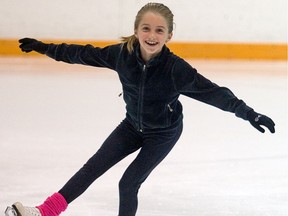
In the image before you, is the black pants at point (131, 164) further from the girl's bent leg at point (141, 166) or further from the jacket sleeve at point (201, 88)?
the jacket sleeve at point (201, 88)

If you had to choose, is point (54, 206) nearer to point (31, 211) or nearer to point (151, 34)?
point (31, 211)

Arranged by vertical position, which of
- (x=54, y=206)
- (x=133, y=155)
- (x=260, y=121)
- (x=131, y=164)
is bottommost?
(x=133, y=155)

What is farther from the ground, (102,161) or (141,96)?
(141,96)

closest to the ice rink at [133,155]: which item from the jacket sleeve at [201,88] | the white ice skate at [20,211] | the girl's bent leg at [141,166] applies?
the girl's bent leg at [141,166]

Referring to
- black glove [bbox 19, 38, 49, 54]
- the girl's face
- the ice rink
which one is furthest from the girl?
the ice rink

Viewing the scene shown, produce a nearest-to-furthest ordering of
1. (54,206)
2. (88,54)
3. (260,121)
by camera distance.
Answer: (260,121) → (54,206) → (88,54)

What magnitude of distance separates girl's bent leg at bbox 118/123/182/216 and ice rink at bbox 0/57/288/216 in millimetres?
286

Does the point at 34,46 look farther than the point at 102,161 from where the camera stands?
Yes

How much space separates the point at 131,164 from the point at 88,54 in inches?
15.0

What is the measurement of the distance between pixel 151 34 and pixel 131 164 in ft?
1.35

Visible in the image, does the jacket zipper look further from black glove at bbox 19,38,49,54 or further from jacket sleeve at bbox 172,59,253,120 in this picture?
black glove at bbox 19,38,49,54

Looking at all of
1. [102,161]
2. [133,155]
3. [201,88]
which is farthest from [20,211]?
[133,155]

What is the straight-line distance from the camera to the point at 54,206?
1.85 m

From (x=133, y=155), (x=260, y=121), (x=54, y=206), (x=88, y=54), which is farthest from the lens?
(x=133, y=155)
